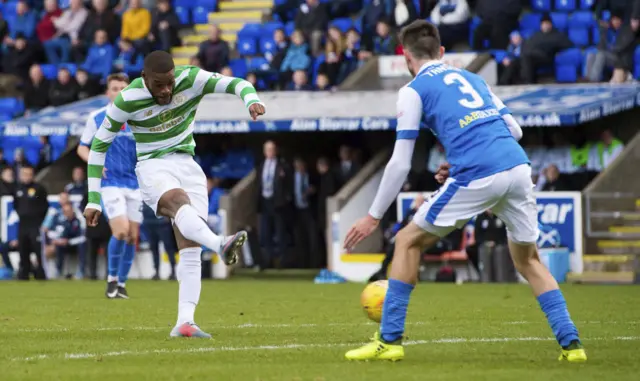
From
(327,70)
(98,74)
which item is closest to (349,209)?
(327,70)

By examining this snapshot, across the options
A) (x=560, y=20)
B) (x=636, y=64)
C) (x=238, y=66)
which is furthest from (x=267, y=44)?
(x=636, y=64)

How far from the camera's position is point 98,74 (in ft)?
92.6

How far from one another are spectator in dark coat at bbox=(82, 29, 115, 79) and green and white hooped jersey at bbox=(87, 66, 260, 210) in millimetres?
18813

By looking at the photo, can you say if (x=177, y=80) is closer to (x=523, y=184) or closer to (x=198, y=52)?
(x=523, y=184)

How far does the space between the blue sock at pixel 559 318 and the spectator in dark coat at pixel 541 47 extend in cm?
1581

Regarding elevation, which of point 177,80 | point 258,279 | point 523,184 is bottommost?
point 258,279

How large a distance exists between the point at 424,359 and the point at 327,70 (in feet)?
56.3

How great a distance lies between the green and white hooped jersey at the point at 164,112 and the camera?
9883mm

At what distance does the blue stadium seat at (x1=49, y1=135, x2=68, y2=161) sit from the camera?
27344 mm

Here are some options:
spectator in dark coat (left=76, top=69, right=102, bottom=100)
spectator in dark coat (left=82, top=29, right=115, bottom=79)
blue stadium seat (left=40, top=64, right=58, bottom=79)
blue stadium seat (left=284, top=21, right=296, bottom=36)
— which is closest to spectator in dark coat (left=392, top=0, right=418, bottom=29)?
blue stadium seat (left=284, top=21, right=296, bottom=36)

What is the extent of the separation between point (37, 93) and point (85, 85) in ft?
4.54

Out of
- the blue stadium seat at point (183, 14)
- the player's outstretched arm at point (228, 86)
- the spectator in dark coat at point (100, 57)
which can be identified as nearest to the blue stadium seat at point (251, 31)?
the blue stadium seat at point (183, 14)

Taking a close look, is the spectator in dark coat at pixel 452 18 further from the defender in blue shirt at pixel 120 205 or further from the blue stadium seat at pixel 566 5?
the defender in blue shirt at pixel 120 205

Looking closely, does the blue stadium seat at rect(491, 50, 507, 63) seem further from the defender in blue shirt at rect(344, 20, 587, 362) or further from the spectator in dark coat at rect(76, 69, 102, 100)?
the defender in blue shirt at rect(344, 20, 587, 362)
